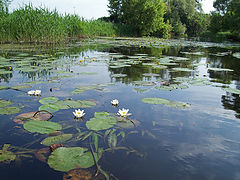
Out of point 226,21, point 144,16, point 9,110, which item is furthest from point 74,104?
point 226,21

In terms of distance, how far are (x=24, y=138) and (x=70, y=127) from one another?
11.7 inches

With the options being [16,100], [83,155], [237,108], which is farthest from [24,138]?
[237,108]

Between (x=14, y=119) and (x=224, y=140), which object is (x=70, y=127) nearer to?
(x=14, y=119)

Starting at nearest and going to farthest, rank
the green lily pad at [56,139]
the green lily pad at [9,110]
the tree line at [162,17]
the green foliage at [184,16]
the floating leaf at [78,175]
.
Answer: the floating leaf at [78,175]
the green lily pad at [56,139]
the green lily pad at [9,110]
the tree line at [162,17]
the green foliage at [184,16]

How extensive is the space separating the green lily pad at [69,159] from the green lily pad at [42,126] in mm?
262

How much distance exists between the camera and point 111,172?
3.10 feet

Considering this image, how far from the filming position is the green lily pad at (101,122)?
52.1 inches

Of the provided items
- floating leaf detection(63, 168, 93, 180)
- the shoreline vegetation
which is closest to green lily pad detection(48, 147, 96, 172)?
floating leaf detection(63, 168, 93, 180)

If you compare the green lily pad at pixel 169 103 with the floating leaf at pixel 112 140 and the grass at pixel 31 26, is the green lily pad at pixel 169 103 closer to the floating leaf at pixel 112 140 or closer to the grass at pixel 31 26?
the floating leaf at pixel 112 140

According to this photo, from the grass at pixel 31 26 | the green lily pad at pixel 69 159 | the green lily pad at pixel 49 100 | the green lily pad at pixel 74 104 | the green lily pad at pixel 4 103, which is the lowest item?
the green lily pad at pixel 69 159

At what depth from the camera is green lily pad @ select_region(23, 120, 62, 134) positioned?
1277 millimetres

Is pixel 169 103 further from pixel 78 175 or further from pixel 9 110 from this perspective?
pixel 9 110

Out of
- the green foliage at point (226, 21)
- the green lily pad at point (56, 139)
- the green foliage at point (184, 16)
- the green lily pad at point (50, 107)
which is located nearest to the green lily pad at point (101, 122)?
the green lily pad at point (56, 139)

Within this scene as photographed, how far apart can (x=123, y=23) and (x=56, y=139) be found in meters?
26.3
